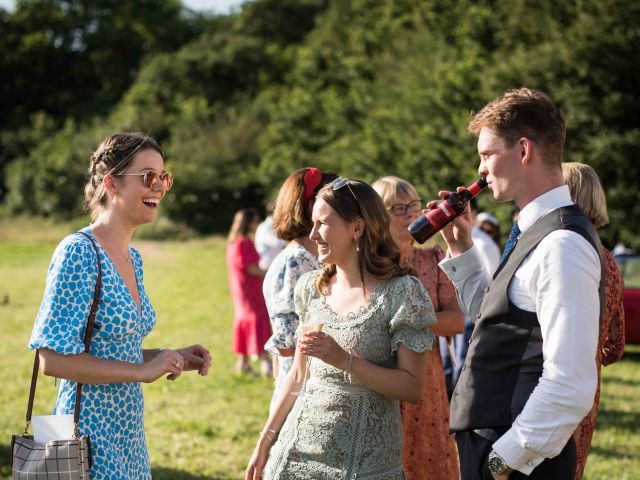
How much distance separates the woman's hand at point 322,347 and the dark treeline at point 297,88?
63.2 ft

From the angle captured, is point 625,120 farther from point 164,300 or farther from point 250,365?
point 250,365

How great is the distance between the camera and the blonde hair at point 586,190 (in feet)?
13.3

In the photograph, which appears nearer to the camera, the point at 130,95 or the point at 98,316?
the point at 98,316

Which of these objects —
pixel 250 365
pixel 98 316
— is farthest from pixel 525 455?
pixel 250 365

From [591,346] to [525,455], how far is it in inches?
15.9

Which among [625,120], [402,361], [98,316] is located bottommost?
[402,361]

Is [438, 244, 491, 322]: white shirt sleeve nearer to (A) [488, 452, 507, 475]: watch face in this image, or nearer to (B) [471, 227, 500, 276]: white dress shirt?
(A) [488, 452, 507, 475]: watch face

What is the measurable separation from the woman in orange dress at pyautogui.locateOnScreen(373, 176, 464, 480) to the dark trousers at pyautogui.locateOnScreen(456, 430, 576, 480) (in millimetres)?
1327

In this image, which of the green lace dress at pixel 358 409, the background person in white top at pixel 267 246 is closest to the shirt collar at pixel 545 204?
the green lace dress at pixel 358 409

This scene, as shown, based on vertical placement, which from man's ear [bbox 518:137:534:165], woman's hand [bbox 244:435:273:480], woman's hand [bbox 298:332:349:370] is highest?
man's ear [bbox 518:137:534:165]

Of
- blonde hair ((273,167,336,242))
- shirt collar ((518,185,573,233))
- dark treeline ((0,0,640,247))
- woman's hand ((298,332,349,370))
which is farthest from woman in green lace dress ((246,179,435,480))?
dark treeline ((0,0,640,247))

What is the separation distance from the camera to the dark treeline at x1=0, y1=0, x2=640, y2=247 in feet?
70.7

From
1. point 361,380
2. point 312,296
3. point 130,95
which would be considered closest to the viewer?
point 361,380

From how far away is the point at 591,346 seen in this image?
257 centimetres
